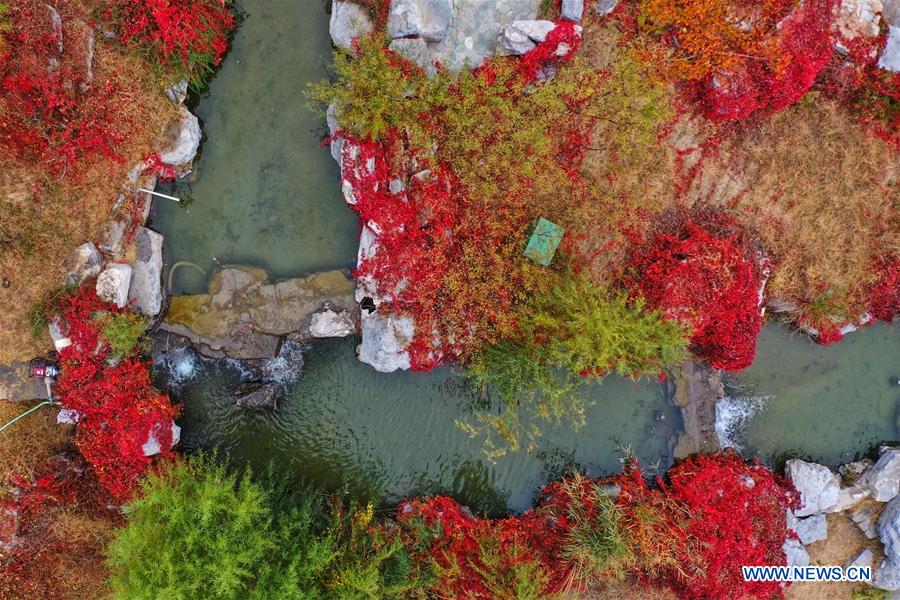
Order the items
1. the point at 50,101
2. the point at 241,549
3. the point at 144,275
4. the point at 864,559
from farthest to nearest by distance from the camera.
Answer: the point at 864,559, the point at 144,275, the point at 50,101, the point at 241,549

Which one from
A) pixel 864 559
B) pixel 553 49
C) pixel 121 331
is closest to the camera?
pixel 121 331

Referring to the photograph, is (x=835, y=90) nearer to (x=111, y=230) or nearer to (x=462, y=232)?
(x=462, y=232)

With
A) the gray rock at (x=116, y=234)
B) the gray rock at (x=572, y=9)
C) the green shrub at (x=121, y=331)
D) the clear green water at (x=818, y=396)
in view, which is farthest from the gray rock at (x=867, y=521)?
the gray rock at (x=116, y=234)

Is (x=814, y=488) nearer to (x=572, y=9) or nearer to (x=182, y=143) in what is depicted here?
(x=572, y=9)

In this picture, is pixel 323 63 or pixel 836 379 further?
pixel 836 379

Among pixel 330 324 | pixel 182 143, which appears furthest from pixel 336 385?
pixel 182 143

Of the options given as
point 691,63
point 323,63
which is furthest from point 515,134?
point 323,63
